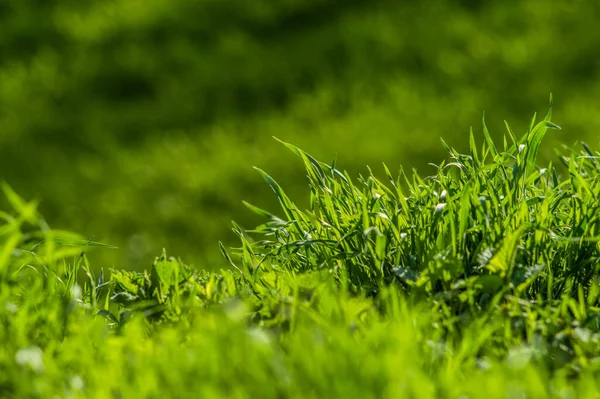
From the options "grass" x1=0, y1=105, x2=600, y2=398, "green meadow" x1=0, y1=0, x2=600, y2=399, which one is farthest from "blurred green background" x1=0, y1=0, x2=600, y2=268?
"grass" x1=0, y1=105, x2=600, y2=398

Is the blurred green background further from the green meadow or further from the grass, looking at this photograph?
the grass

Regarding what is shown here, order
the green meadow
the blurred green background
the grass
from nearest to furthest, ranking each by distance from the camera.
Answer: the grass → the green meadow → the blurred green background

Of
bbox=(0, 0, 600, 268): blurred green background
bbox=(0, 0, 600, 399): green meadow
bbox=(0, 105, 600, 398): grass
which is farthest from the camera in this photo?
bbox=(0, 0, 600, 268): blurred green background

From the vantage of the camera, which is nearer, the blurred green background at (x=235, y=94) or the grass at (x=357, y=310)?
the grass at (x=357, y=310)

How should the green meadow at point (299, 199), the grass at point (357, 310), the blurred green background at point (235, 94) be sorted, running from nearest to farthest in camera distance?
the grass at point (357, 310), the green meadow at point (299, 199), the blurred green background at point (235, 94)

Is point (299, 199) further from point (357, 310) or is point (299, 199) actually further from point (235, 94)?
point (357, 310)

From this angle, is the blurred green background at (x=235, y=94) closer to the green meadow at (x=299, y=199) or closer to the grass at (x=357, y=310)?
the green meadow at (x=299, y=199)

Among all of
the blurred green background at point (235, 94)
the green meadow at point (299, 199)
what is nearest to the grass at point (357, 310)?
the green meadow at point (299, 199)

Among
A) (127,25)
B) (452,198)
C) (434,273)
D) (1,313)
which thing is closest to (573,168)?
(452,198)
